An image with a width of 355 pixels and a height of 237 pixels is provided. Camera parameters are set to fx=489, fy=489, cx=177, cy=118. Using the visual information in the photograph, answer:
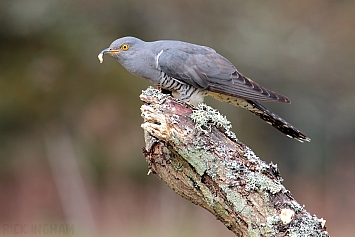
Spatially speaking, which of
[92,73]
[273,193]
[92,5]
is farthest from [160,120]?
[92,5]

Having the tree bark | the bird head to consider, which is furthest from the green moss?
the bird head

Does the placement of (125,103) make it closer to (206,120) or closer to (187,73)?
(187,73)

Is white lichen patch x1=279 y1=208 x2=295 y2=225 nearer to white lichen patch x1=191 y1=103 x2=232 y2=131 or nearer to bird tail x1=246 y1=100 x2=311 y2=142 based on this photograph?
white lichen patch x1=191 y1=103 x2=232 y2=131

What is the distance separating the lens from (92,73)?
8.44 meters

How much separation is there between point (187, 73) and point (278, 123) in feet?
2.80

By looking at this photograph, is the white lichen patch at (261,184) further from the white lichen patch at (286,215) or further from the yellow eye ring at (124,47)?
the yellow eye ring at (124,47)

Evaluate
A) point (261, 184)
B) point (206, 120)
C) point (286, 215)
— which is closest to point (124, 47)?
point (206, 120)

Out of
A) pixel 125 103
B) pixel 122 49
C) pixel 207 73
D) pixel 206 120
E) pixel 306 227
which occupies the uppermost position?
pixel 125 103

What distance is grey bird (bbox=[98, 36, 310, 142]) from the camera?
4023 millimetres

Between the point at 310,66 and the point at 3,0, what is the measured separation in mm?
5495

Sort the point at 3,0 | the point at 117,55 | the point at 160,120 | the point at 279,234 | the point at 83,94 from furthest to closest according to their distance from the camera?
the point at 83,94 → the point at 3,0 → the point at 117,55 → the point at 160,120 → the point at 279,234

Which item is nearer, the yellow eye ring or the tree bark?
the tree bark

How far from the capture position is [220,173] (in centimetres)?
247

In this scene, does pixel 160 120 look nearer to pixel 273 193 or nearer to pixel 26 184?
pixel 273 193
